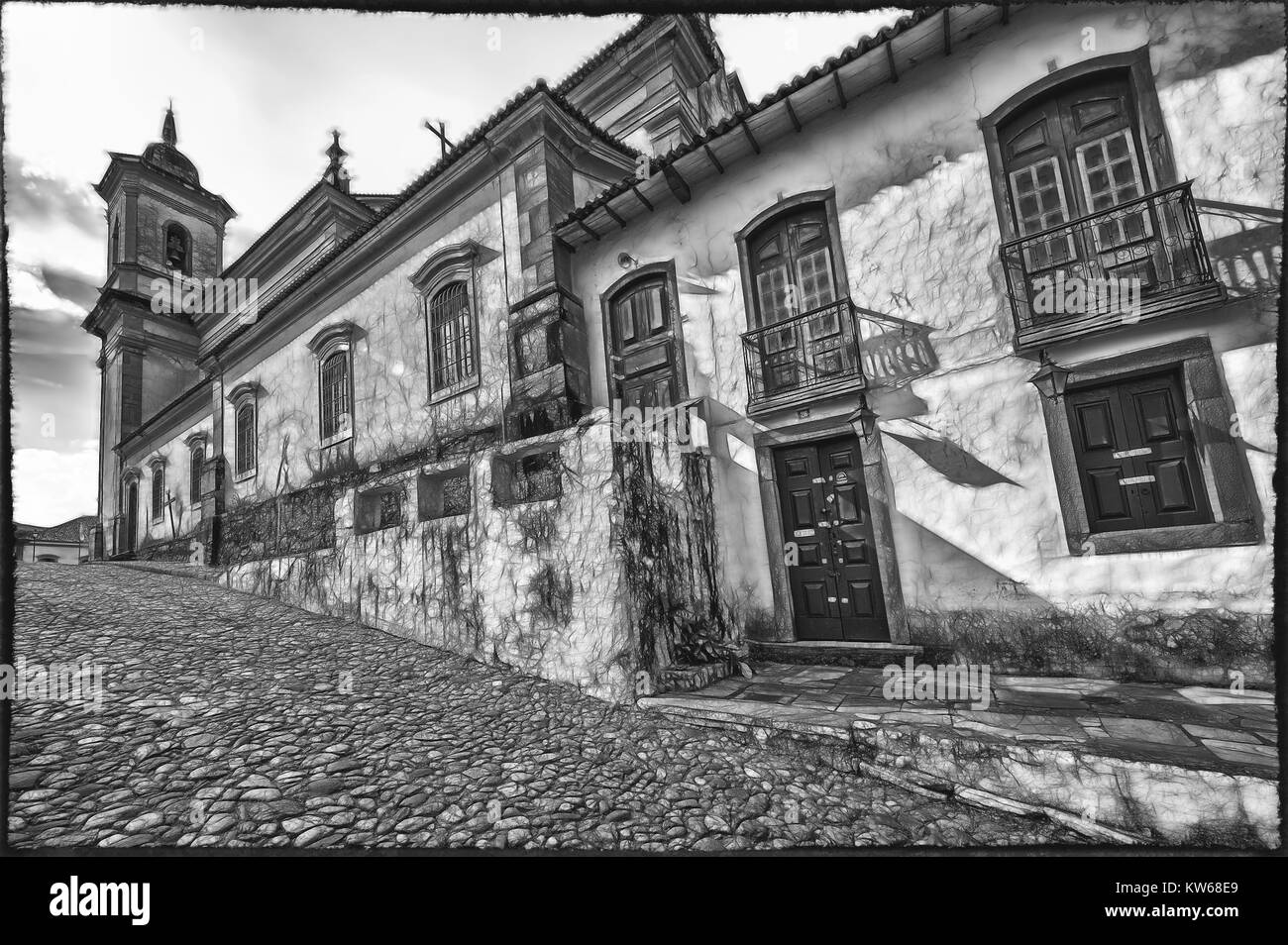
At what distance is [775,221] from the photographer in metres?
7.18

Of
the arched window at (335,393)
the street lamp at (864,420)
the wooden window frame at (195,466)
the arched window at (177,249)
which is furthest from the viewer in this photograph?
the arched window at (177,249)

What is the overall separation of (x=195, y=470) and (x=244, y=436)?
5037 mm

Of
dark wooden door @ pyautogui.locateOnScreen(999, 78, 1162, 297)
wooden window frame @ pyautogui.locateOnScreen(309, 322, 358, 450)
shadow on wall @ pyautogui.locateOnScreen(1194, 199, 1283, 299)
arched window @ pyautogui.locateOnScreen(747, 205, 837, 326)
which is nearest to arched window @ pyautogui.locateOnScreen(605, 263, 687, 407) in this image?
arched window @ pyautogui.locateOnScreen(747, 205, 837, 326)

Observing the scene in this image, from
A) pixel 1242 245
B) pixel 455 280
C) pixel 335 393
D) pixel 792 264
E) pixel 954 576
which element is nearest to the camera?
pixel 1242 245

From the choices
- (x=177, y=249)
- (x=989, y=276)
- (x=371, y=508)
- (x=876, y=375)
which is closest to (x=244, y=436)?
(x=371, y=508)

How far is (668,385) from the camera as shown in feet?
25.8

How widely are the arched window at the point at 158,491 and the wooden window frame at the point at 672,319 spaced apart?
64.5ft

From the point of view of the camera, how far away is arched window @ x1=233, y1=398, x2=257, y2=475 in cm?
1406

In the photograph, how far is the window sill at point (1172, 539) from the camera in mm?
4632

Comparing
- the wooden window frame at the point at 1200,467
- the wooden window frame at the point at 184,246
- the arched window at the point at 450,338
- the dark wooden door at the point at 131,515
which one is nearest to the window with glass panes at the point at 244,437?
the arched window at the point at 450,338

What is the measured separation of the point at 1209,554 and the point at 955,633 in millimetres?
2173

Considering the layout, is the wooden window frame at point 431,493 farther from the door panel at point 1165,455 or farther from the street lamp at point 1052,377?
the door panel at point 1165,455

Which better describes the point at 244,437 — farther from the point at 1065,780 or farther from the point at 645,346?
the point at 1065,780
